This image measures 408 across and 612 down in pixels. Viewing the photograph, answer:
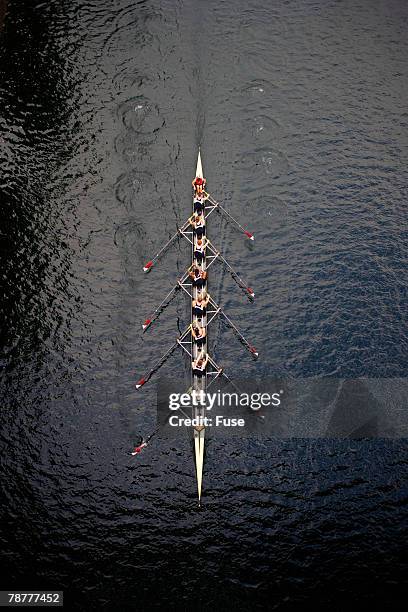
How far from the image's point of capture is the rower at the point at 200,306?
77.2m

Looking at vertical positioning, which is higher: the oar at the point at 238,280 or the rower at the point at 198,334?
the oar at the point at 238,280

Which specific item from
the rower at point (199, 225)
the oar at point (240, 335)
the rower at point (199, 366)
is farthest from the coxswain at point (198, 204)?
the rower at point (199, 366)

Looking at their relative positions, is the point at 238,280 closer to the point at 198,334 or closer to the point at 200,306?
the point at 200,306

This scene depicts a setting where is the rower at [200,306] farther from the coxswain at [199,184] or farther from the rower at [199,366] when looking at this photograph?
the coxswain at [199,184]

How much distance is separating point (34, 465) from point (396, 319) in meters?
34.2

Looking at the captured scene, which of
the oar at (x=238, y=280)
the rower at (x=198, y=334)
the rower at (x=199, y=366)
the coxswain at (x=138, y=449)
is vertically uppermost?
the oar at (x=238, y=280)

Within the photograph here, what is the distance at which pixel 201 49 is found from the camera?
104250 mm

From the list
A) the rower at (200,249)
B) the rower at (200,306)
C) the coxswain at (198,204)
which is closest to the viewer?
the rower at (200,306)

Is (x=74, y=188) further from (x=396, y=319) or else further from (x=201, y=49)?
(x=396, y=319)

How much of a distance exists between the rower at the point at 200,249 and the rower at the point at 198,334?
25.7 feet

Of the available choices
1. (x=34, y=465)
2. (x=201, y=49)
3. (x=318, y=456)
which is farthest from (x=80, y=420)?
(x=201, y=49)

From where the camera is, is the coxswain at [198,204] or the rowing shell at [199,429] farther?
the coxswain at [198,204]

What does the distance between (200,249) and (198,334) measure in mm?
9291

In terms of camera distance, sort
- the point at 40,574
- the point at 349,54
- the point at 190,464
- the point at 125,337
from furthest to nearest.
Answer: the point at 349,54, the point at 125,337, the point at 190,464, the point at 40,574
